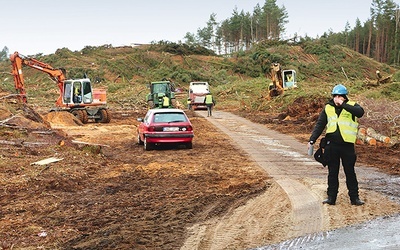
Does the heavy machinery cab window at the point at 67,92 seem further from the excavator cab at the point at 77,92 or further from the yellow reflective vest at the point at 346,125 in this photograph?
the yellow reflective vest at the point at 346,125

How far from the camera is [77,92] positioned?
27984 millimetres

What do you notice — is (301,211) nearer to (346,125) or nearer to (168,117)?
(346,125)

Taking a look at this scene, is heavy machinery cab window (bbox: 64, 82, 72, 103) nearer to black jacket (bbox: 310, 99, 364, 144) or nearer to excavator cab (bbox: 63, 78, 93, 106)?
excavator cab (bbox: 63, 78, 93, 106)

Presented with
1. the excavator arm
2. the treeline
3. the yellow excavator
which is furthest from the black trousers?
the treeline

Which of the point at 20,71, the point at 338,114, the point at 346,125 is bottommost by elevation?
the point at 346,125

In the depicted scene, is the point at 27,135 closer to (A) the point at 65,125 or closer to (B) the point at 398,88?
(A) the point at 65,125

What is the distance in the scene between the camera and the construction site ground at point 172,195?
6.32 m

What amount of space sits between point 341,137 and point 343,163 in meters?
0.46

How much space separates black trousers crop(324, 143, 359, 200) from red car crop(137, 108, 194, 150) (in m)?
8.29

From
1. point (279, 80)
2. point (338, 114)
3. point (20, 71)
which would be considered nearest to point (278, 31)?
point (279, 80)

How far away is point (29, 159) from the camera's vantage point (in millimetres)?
12320

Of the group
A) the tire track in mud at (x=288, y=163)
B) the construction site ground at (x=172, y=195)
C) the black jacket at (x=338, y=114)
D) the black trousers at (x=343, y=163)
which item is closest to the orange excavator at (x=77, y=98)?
the tire track in mud at (x=288, y=163)

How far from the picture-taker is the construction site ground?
20.7ft

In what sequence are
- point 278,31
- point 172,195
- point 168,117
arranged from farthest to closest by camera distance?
1. point 278,31
2. point 168,117
3. point 172,195
